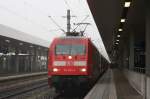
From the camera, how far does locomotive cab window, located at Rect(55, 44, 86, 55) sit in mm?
19516

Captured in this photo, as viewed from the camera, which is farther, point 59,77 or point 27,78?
point 27,78

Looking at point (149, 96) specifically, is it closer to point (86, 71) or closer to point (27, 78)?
point (86, 71)

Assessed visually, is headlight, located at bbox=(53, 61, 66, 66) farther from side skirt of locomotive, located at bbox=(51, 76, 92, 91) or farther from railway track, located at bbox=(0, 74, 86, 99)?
railway track, located at bbox=(0, 74, 86, 99)

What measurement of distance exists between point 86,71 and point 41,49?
103 ft

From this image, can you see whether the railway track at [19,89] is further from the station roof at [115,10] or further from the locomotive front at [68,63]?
the station roof at [115,10]

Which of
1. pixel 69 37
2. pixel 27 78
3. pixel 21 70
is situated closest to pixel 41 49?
pixel 21 70

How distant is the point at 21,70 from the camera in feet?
146

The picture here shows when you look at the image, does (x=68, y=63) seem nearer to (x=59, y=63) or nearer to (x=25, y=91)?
(x=59, y=63)

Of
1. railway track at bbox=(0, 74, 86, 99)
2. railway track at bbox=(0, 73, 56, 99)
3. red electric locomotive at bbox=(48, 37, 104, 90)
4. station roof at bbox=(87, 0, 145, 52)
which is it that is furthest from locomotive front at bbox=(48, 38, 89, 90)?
station roof at bbox=(87, 0, 145, 52)

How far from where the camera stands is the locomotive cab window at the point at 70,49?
19.5 meters

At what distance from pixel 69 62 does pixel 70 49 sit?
32.5 inches

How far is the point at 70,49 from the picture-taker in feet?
64.4

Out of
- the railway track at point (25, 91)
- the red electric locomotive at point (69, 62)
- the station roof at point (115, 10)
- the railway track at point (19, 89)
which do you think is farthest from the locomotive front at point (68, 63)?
the station roof at point (115, 10)

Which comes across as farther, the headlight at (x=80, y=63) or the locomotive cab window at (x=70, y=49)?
the locomotive cab window at (x=70, y=49)
